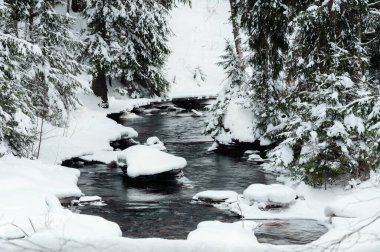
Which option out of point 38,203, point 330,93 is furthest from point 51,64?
point 330,93

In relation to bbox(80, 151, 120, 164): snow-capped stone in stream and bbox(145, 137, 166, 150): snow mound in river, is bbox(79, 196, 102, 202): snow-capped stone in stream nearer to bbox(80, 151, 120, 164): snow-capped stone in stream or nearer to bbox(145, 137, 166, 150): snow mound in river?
bbox(80, 151, 120, 164): snow-capped stone in stream

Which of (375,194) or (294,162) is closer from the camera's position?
(375,194)

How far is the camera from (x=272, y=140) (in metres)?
16.5

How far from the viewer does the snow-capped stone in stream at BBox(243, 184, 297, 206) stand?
34.4 ft

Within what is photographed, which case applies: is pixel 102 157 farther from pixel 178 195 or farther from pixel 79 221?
pixel 79 221

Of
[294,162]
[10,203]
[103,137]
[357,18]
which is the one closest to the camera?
[10,203]

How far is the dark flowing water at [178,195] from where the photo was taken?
891 cm

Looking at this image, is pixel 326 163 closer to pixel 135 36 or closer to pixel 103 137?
pixel 103 137

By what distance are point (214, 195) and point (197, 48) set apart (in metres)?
29.1

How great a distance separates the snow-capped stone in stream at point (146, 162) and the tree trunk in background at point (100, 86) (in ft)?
35.0

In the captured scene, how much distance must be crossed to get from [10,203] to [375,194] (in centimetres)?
683

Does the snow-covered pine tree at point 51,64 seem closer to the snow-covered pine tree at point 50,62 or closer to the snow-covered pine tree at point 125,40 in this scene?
the snow-covered pine tree at point 50,62

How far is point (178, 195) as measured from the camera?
1163 cm

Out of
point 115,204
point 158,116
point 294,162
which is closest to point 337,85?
point 294,162
